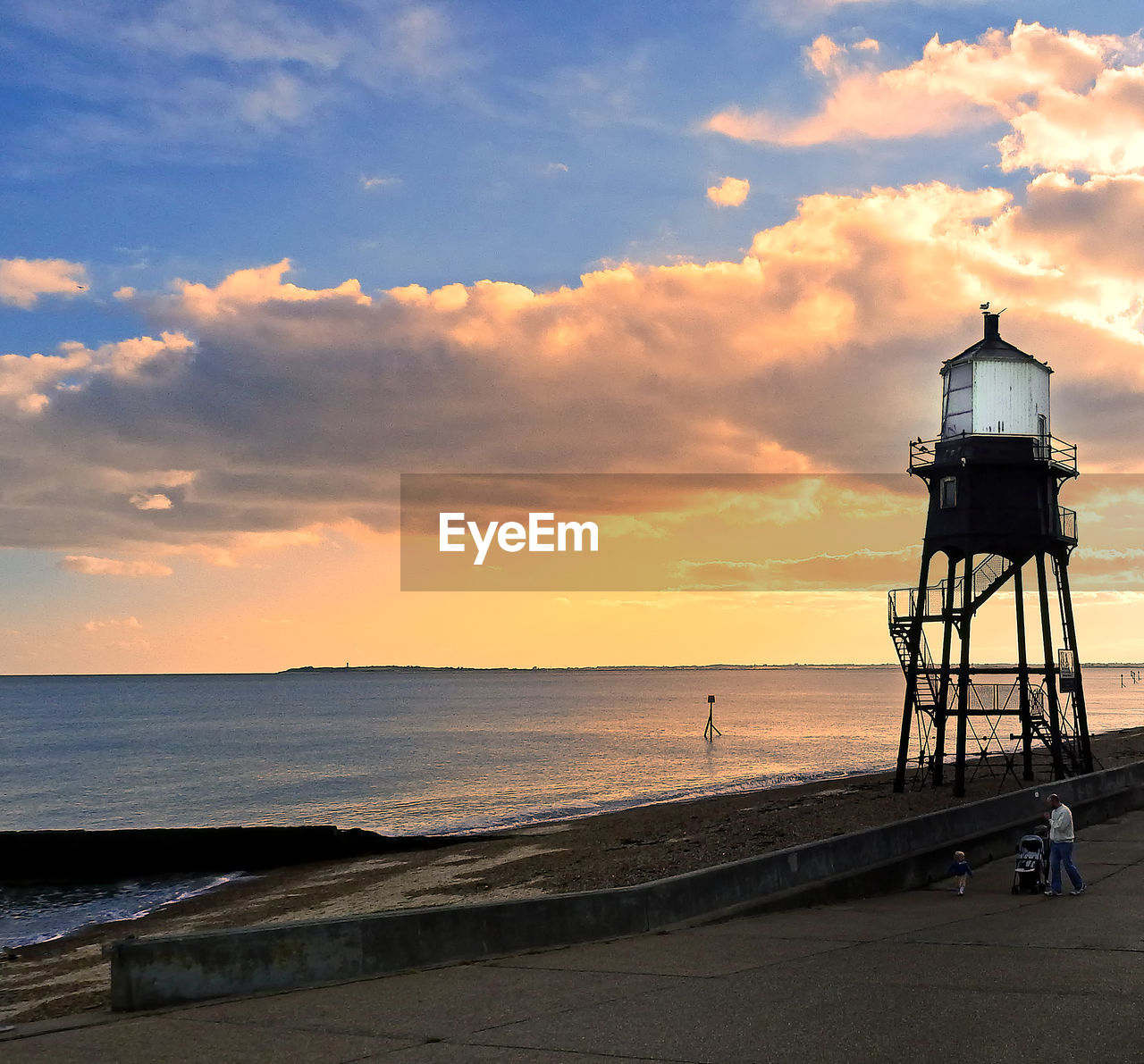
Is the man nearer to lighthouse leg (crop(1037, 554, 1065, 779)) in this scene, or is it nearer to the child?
the child

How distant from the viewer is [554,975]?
11.9 metres

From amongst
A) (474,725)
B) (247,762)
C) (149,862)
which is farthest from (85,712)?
(149,862)

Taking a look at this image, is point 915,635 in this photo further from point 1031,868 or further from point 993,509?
point 1031,868

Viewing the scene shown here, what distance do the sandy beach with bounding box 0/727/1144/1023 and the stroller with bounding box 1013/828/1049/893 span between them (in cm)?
699

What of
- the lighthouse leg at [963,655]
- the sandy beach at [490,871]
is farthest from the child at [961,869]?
the lighthouse leg at [963,655]

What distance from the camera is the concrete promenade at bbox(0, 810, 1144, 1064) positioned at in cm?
901

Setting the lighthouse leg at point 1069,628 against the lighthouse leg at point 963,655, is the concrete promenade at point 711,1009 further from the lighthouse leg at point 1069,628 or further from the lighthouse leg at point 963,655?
the lighthouse leg at point 1069,628

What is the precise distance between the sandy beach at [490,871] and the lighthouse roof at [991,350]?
42.7 ft

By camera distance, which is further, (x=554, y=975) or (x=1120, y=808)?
(x=1120, y=808)

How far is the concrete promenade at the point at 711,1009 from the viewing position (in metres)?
9.01

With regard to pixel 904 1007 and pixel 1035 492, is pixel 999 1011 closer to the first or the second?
pixel 904 1007

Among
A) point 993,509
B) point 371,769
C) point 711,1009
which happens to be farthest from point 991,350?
point 371,769

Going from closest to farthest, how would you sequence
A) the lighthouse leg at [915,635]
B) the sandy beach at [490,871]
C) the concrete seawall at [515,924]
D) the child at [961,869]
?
the concrete seawall at [515,924] < the child at [961,869] < the sandy beach at [490,871] < the lighthouse leg at [915,635]

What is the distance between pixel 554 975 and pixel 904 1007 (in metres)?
3.84
